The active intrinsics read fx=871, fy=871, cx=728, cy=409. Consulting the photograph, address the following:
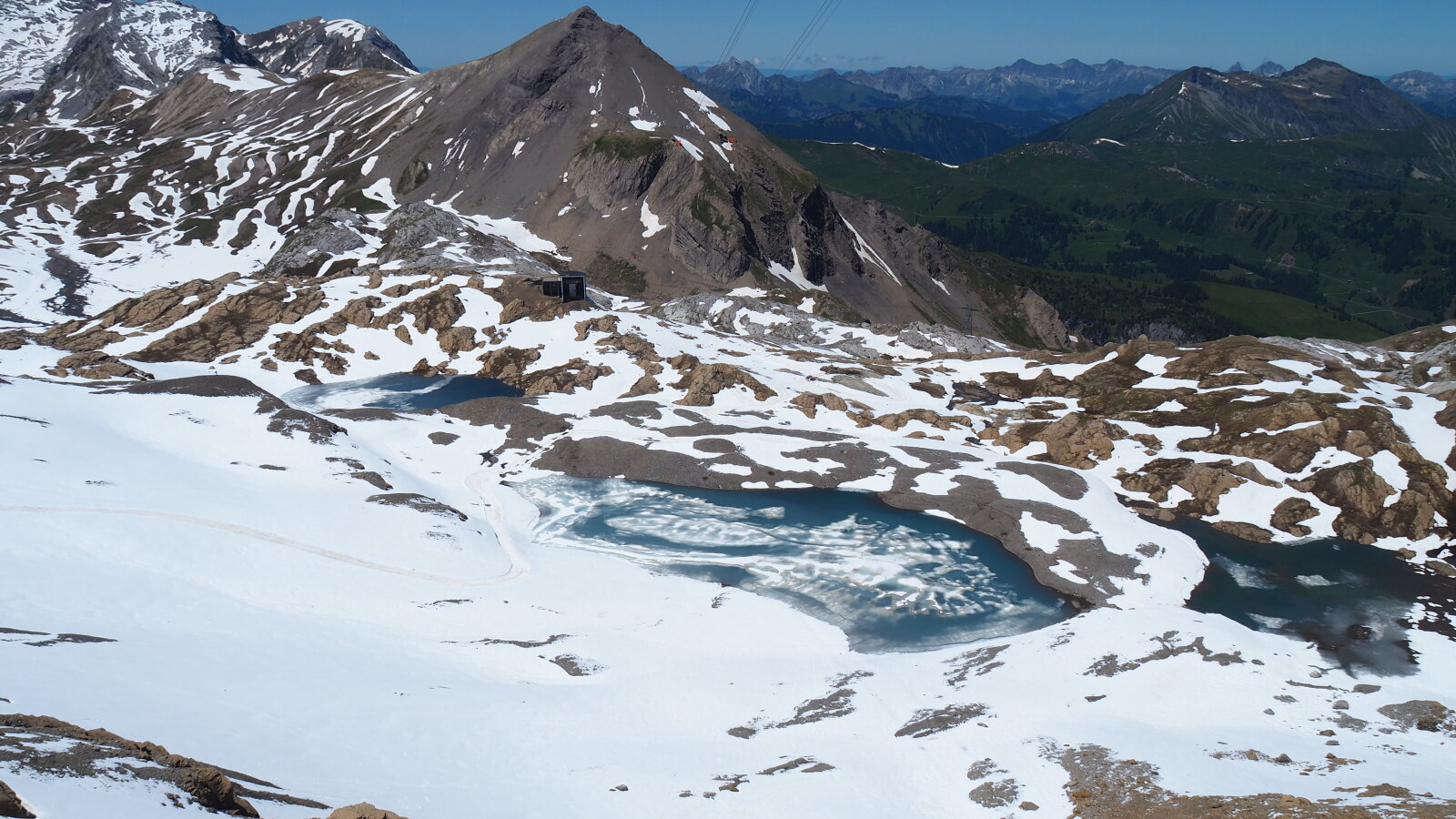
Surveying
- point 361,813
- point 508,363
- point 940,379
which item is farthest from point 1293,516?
→ point 508,363

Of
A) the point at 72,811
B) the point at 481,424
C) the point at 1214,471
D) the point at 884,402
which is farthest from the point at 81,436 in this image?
the point at 1214,471

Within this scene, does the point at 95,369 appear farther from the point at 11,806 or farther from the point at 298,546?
the point at 11,806

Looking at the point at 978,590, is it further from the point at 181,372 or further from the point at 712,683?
the point at 181,372

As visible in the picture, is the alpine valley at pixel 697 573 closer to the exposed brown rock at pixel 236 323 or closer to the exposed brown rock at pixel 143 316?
the exposed brown rock at pixel 236 323

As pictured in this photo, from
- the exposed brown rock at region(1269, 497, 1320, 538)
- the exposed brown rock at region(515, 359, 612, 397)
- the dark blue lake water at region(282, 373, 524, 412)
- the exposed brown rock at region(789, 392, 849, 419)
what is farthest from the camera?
the exposed brown rock at region(515, 359, 612, 397)

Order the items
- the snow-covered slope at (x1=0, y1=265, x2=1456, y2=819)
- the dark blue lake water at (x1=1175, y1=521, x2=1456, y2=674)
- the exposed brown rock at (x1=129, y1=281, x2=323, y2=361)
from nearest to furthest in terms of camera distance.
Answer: the snow-covered slope at (x1=0, y1=265, x2=1456, y2=819) < the dark blue lake water at (x1=1175, y1=521, x2=1456, y2=674) < the exposed brown rock at (x1=129, y1=281, x2=323, y2=361)

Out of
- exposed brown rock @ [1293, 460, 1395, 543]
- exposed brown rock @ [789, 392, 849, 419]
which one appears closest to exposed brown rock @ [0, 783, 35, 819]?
exposed brown rock @ [789, 392, 849, 419]

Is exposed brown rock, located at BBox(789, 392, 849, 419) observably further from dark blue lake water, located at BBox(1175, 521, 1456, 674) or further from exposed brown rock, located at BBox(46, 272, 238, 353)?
exposed brown rock, located at BBox(46, 272, 238, 353)
